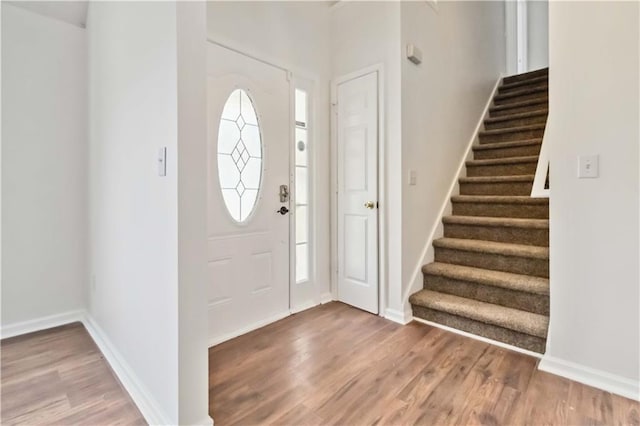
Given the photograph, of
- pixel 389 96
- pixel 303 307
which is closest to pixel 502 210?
pixel 389 96

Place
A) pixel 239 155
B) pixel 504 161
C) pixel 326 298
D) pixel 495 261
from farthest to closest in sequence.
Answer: pixel 504 161 < pixel 326 298 < pixel 495 261 < pixel 239 155

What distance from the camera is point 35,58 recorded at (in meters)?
2.44

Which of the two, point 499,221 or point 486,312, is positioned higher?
point 499,221

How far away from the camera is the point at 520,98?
4230 millimetres

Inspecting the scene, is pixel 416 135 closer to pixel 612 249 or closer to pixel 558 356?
pixel 612 249

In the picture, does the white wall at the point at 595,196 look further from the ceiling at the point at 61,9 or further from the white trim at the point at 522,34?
the white trim at the point at 522,34

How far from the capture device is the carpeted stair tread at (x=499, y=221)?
2521mm

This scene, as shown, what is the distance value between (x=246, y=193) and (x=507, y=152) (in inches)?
113

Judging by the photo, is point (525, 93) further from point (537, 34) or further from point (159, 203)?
point (159, 203)

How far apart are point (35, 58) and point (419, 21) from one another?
10.0 ft

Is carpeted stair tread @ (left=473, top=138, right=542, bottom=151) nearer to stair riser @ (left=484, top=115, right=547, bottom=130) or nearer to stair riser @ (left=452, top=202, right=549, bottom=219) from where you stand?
stair riser @ (left=484, top=115, right=547, bottom=130)

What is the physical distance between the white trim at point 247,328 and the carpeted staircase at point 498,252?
3.56 feet

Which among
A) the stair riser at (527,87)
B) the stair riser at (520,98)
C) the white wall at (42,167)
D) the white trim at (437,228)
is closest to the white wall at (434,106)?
the white trim at (437,228)

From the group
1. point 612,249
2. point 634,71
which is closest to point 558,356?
point 612,249
